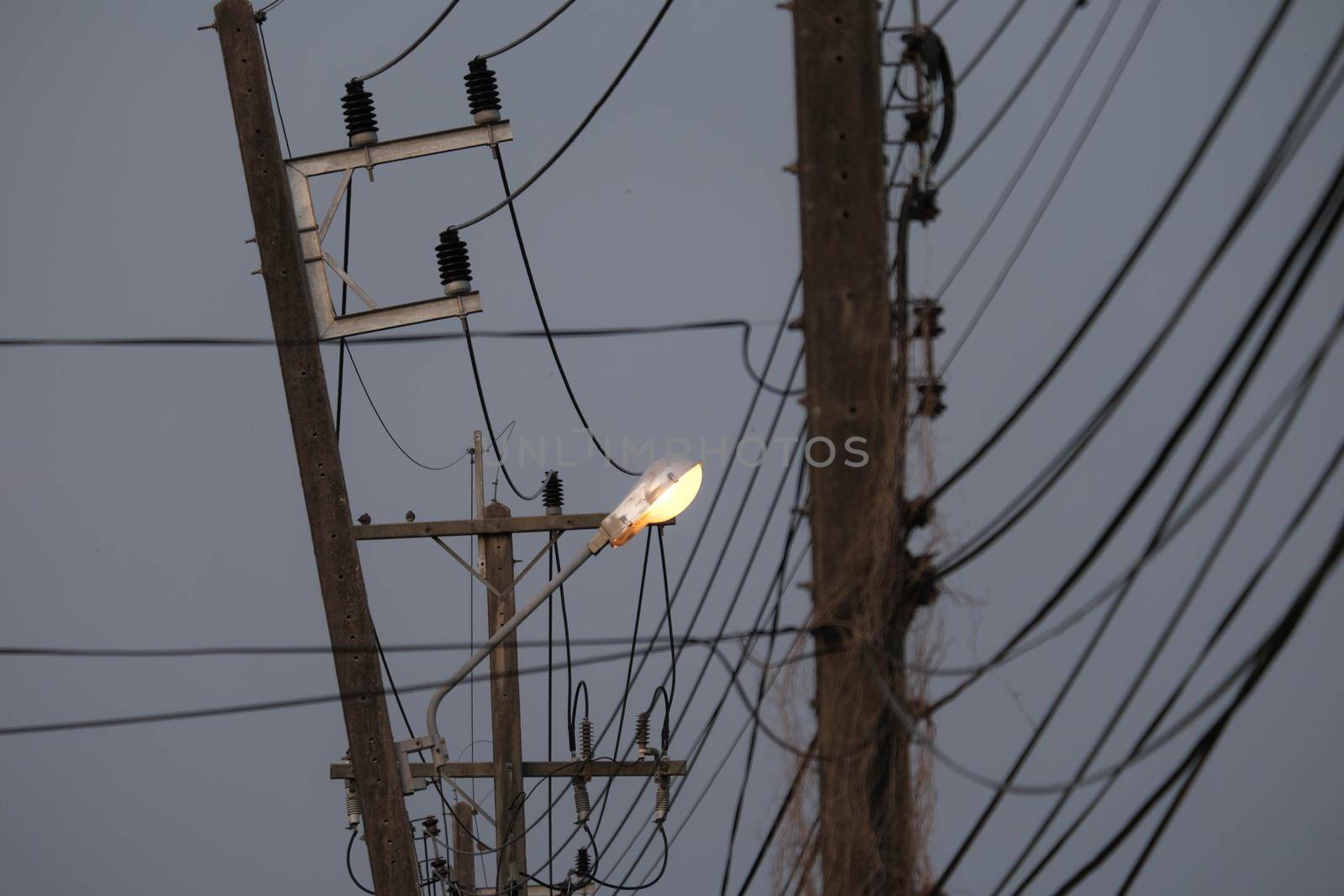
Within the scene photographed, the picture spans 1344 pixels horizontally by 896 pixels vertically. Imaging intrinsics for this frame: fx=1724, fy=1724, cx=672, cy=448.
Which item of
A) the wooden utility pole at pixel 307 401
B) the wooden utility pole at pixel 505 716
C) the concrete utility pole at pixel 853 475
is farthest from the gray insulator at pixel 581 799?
the concrete utility pole at pixel 853 475

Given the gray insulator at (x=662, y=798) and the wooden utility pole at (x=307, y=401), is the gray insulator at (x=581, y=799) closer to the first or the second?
the gray insulator at (x=662, y=798)

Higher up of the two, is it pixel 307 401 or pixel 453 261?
pixel 453 261

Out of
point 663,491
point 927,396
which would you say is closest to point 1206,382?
point 927,396

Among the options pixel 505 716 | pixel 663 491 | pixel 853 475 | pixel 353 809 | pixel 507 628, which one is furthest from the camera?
pixel 505 716

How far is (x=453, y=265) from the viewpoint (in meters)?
8.99

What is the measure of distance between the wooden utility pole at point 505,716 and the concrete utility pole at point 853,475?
23.6 feet

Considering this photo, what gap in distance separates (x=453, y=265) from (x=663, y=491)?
2572 mm

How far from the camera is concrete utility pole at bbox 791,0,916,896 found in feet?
17.8

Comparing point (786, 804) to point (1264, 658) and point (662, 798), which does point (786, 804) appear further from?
point (662, 798)

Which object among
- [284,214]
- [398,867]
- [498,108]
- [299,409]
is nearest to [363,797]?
[398,867]

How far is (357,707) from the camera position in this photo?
8438 millimetres

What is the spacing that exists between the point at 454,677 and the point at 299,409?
1650 millimetres

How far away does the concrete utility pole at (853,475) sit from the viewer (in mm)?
5422

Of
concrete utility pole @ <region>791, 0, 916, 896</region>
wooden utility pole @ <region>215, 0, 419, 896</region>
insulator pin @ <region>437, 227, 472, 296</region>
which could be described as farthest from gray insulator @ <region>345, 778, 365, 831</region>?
concrete utility pole @ <region>791, 0, 916, 896</region>
